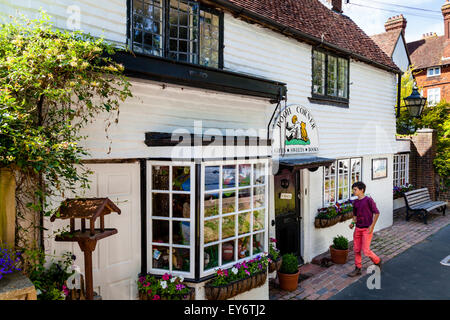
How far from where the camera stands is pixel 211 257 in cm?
515

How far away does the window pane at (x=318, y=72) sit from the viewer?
845 cm

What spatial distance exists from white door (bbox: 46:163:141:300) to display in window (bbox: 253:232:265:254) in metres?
2.04

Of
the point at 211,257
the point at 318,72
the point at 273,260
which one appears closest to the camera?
the point at 211,257

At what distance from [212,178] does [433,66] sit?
28.5 m

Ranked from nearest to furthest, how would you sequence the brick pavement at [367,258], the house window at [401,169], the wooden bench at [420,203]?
the brick pavement at [367,258] < the wooden bench at [420,203] < the house window at [401,169]

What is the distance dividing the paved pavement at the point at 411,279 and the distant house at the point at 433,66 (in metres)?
21.0

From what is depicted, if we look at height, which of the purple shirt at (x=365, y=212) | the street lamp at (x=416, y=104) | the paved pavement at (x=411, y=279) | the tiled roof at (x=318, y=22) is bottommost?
the paved pavement at (x=411, y=279)

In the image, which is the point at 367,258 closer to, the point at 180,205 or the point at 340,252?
the point at 340,252

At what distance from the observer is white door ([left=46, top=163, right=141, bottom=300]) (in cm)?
457

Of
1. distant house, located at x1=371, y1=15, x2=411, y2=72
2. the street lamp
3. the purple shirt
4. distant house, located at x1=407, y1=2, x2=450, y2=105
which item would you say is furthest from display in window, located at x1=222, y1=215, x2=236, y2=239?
distant house, located at x1=407, y1=2, x2=450, y2=105

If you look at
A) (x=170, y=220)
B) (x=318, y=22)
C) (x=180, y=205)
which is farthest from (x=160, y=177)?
(x=318, y=22)

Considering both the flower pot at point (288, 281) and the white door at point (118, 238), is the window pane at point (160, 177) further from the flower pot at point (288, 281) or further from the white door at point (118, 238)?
the flower pot at point (288, 281)

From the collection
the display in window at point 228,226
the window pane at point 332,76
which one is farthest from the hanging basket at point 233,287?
the window pane at point 332,76

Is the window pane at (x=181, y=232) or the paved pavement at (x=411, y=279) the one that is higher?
the window pane at (x=181, y=232)
